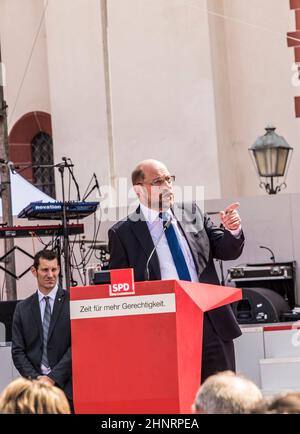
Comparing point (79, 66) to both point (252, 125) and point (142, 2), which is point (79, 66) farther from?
point (252, 125)

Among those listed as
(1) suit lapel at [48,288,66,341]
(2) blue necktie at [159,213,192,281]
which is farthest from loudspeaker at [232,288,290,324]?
(2) blue necktie at [159,213,192,281]

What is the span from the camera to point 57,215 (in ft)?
33.8

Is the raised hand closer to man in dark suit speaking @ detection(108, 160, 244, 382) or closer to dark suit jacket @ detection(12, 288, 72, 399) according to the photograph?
man in dark suit speaking @ detection(108, 160, 244, 382)

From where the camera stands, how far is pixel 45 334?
6484mm

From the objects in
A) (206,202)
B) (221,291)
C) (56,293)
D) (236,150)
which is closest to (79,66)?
(236,150)

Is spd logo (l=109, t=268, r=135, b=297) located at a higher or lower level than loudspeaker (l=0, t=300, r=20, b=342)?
higher

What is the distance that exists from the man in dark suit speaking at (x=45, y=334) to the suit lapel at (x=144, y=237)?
1.30 meters

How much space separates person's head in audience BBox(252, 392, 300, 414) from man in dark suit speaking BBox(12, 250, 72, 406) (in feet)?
11.2

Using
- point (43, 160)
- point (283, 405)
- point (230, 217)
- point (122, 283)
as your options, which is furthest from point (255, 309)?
point (43, 160)

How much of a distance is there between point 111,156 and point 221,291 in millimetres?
8661

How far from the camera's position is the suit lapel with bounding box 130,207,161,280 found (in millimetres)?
5086

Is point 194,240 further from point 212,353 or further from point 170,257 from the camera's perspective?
point 212,353

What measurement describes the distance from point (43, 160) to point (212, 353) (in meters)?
9.94

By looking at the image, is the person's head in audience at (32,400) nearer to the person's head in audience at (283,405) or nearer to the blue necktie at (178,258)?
the person's head in audience at (283,405)
